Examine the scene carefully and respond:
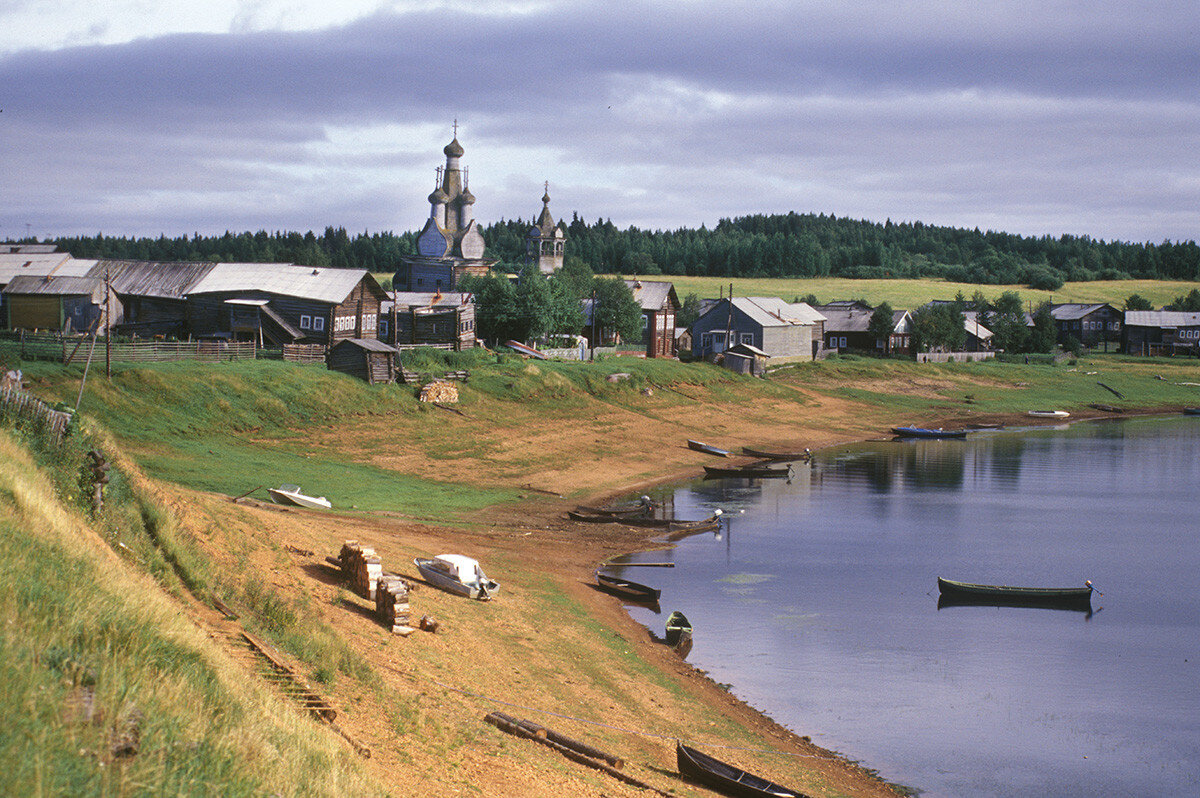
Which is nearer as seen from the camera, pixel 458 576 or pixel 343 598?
pixel 343 598

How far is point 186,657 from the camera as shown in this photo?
13.5m

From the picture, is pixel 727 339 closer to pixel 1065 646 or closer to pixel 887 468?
pixel 887 468

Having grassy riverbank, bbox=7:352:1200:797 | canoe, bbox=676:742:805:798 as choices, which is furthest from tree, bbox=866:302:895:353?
canoe, bbox=676:742:805:798

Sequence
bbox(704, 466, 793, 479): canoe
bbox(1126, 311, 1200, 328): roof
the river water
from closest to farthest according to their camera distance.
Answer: the river water, bbox(704, 466, 793, 479): canoe, bbox(1126, 311, 1200, 328): roof

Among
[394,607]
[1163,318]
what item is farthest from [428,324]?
[1163,318]

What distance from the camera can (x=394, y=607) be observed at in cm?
2297

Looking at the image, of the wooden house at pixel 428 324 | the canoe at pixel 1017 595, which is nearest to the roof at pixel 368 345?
the wooden house at pixel 428 324

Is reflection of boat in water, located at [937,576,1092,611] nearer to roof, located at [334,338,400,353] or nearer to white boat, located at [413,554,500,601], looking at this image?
white boat, located at [413,554,500,601]

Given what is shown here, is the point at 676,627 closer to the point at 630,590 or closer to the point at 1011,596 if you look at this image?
the point at 630,590

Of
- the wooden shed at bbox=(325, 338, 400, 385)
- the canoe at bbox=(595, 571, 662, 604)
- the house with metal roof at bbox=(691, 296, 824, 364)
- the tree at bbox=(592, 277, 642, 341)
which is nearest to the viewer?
the canoe at bbox=(595, 571, 662, 604)

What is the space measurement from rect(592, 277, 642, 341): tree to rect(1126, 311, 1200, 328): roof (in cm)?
7501

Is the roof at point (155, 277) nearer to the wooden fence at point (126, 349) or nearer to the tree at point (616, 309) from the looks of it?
the wooden fence at point (126, 349)

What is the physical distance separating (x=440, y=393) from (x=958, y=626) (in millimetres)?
35838

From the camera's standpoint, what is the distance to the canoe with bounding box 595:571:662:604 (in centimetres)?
3288
